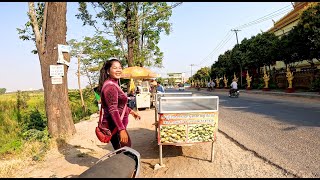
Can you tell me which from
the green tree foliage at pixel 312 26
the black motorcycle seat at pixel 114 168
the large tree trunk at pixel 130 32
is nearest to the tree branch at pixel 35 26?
the black motorcycle seat at pixel 114 168

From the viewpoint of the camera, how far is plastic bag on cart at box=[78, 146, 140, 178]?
2.30m

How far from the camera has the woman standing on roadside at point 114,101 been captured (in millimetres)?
3447

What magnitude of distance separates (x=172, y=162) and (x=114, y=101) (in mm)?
2131

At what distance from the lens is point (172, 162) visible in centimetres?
509

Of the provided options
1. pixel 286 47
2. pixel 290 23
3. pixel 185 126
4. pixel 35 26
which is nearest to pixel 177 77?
pixel 290 23

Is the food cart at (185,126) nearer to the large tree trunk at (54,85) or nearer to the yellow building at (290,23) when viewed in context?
the large tree trunk at (54,85)

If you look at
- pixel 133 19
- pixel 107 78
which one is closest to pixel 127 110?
pixel 107 78

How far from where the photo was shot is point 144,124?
10039 millimetres

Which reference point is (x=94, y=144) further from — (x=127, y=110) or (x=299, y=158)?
(x=299, y=158)

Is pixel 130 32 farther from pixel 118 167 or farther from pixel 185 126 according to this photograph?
pixel 118 167

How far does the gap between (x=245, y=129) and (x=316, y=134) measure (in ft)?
6.05

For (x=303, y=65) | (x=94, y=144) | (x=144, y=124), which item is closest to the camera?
(x=94, y=144)

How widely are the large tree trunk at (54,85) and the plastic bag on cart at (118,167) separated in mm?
4380

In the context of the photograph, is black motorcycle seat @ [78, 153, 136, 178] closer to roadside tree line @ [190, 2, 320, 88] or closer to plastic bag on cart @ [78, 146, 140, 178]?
plastic bag on cart @ [78, 146, 140, 178]
